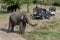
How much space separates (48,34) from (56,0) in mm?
31497

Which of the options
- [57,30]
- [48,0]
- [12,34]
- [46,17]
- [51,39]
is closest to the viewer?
[51,39]

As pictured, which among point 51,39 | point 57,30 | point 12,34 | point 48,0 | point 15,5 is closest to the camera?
point 51,39

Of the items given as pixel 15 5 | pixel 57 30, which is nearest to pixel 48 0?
pixel 15 5

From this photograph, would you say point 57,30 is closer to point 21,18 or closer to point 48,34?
point 48,34

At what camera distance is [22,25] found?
13148mm

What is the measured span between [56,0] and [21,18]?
103 ft

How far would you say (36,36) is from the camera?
1241 centimetres

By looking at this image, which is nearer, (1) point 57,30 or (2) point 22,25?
(2) point 22,25

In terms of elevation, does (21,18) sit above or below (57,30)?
above

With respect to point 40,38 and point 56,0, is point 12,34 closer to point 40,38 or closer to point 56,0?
point 40,38

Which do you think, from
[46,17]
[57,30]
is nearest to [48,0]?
[46,17]

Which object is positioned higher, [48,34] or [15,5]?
[48,34]

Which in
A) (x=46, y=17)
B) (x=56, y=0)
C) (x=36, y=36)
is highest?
(x=36, y=36)

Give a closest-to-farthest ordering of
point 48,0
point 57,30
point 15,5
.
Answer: point 57,30
point 15,5
point 48,0
